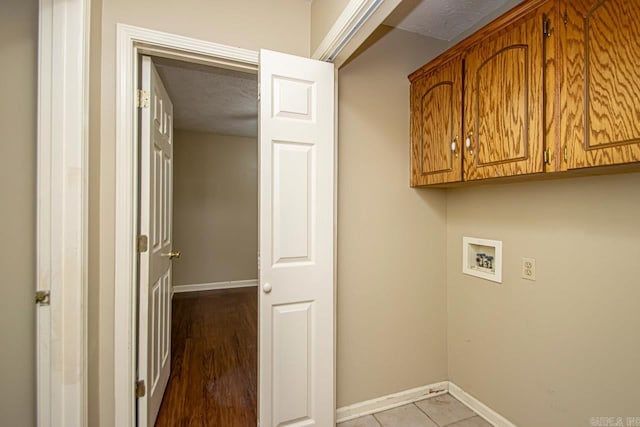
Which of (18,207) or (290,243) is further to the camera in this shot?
(290,243)

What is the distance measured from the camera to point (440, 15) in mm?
1825

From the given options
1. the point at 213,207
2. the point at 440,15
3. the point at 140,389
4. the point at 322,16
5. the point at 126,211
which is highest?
the point at 440,15

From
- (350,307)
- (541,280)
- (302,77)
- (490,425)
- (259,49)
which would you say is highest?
(259,49)

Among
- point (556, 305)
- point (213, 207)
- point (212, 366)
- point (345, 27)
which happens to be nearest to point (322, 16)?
point (345, 27)

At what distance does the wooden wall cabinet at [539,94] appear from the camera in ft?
3.26

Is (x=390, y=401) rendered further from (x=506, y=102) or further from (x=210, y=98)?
(x=210, y=98)

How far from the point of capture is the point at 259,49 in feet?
5.31

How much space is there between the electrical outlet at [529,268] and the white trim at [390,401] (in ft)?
3.45

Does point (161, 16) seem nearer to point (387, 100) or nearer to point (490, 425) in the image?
point (387, 100)

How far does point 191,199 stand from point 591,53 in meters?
4.81

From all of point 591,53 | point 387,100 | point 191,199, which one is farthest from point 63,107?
point 191,199

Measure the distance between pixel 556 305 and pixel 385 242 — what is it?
0.95m

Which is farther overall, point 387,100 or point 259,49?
point 387,100

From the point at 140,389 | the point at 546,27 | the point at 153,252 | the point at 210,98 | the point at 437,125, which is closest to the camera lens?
the point at 546,27
